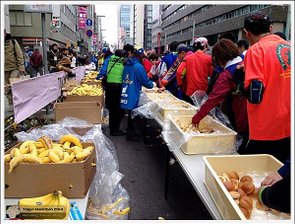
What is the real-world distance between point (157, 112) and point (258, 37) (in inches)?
87.2

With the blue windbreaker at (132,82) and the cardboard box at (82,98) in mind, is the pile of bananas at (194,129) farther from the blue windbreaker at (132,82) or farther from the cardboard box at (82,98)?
the blue windbreaker at (132,82)

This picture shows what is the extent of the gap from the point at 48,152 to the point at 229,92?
1.88 m

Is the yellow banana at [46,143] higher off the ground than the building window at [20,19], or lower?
lower

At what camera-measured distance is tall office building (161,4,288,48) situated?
3404cm

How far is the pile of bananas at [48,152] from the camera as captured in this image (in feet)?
7.20

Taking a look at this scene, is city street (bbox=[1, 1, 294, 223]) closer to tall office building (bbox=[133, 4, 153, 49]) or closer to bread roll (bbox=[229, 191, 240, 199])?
bread roll (bbox=[229, 191, 240, 199])

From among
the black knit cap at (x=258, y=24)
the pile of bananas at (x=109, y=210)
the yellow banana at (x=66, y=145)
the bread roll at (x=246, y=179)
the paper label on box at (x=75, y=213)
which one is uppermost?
the black knit cap at (x=258, y=24)

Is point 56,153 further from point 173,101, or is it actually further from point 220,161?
point 173,101

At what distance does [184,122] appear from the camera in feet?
12.1

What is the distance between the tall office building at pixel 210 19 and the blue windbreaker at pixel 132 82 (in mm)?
17626

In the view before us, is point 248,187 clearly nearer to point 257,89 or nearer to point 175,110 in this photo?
point 257,89

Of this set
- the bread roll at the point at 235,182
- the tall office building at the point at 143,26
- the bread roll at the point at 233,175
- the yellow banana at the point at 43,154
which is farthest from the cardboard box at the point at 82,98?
the tall office building at the point at 143,26

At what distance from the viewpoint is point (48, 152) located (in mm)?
2377

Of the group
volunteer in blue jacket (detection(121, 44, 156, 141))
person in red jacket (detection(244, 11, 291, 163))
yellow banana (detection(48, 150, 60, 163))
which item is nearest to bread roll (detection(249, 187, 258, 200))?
person in red jacket (detection(244, 11, 291, 163))
